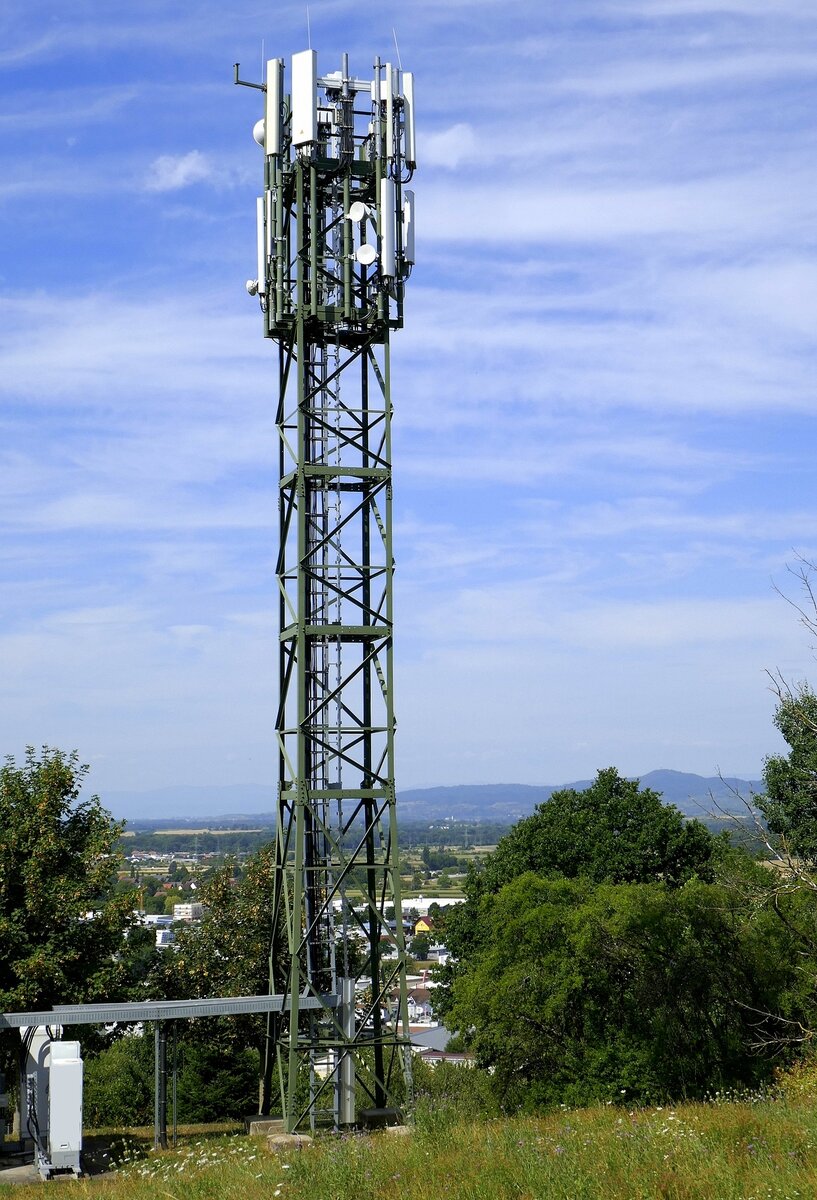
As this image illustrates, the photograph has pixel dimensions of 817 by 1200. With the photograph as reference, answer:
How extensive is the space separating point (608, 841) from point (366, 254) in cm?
2094

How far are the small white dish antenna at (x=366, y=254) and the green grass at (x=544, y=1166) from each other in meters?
15.7

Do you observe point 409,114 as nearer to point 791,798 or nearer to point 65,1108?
point 65,1108

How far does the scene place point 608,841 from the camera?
121 ft

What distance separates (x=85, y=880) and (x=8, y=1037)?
11.7 feet

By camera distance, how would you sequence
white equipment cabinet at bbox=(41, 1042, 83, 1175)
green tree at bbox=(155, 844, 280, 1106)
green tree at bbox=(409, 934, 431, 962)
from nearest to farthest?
white equipment cabinet at bbox=(41, 1042, 83, 1175) → green tree at bbox=(155, 844, 280, 1106) → green tree at bbox=(409, 934, 431, 962)

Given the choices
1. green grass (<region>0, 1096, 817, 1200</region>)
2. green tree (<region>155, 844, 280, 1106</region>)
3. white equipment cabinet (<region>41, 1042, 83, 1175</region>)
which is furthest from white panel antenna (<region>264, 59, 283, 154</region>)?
green tree (<region>155, 844, 280, 1106</region>)

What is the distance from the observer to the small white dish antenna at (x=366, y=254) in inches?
909

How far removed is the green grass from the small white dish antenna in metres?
15.7

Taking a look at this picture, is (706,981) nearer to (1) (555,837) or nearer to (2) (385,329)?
(1) (555,837)

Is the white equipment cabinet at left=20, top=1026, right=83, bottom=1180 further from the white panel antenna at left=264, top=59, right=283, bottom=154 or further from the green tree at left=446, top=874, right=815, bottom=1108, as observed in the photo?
the white panel antenna at left=264, top=59, right=283, bottom=154

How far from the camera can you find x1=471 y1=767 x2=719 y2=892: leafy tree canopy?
3675 cm

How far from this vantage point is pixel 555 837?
37.4 meters

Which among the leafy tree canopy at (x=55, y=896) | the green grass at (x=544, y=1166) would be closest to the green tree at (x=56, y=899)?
the leafy tree canopy at (x=55, y=896)

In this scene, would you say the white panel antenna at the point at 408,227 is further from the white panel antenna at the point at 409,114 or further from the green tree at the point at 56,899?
the green tree at the point at 56,899
